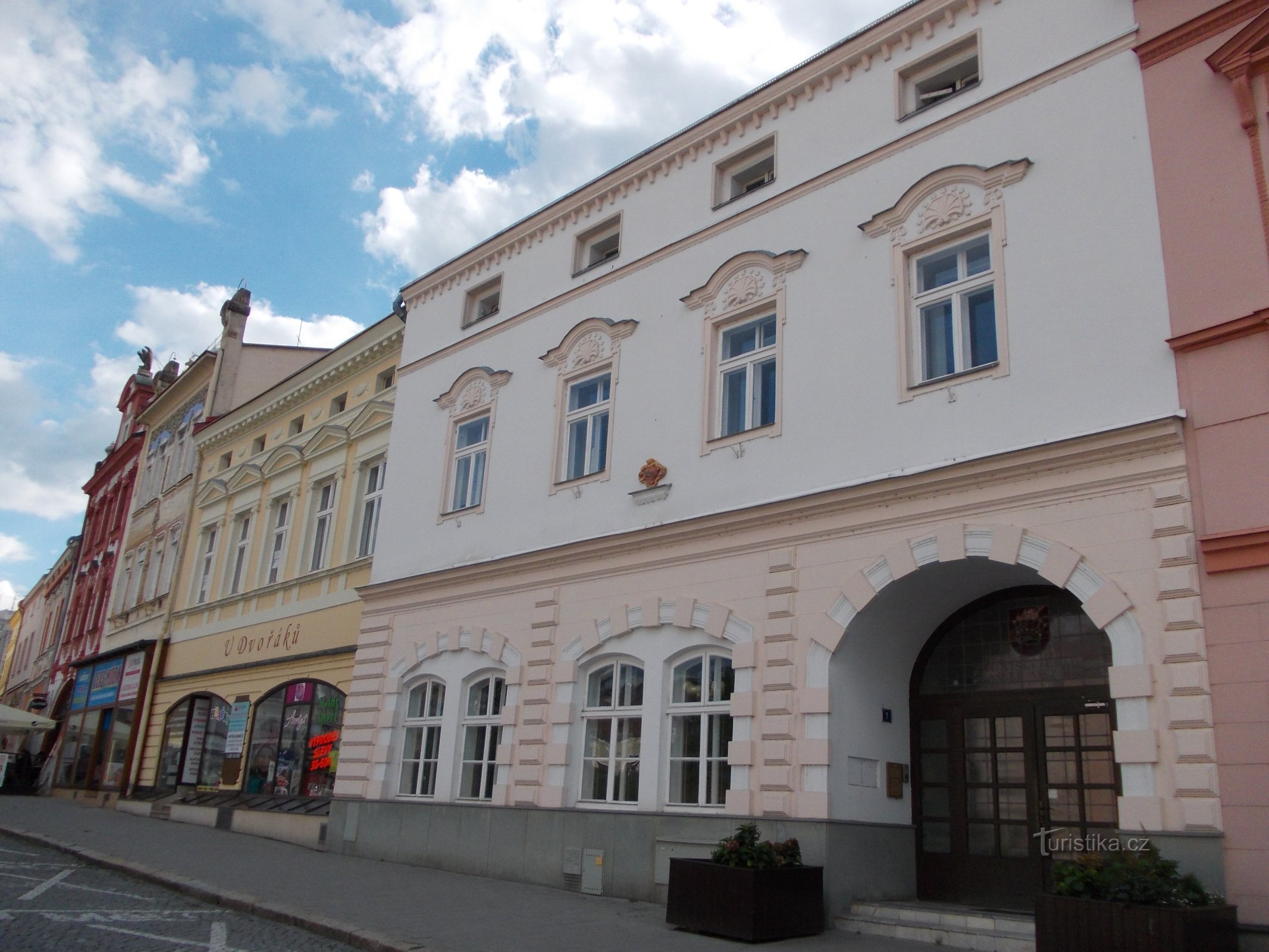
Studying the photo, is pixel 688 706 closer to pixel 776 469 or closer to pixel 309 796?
pixel 776 469

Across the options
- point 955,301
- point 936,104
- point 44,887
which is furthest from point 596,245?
point 44,887

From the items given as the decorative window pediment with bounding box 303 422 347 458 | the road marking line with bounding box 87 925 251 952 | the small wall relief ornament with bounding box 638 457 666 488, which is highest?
the decorative window pediment with bounding box 303 422 347 458

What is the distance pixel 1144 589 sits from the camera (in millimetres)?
9211

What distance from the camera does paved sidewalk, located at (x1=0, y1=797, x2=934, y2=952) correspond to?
9.30m

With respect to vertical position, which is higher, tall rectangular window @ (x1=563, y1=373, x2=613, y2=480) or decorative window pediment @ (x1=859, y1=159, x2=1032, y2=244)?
decorative window pediment @ (x1=859, y1=159, x2=1032, y2=244)

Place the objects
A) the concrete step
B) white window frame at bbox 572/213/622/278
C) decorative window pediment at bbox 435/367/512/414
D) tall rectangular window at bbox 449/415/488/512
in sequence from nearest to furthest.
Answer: the concrete step → white window frame at bbox 572/213/622/278 → tall rectangular window at bbox 449/415/488/512 → decorative window pediment at bbox 435/367/512/414

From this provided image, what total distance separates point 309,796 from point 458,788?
5.26m

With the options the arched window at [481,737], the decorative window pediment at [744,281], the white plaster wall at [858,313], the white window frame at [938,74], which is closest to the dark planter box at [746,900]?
the white plaster wall at [858,313]

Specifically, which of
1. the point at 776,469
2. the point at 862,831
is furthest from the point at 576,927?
the point at 776,469

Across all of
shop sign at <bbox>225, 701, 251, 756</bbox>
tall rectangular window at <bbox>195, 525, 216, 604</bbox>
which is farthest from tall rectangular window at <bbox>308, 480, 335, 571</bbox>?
tall rectangular window at <bbox>195, 525, 216, 604</bbox>

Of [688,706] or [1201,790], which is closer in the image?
[1201,790]

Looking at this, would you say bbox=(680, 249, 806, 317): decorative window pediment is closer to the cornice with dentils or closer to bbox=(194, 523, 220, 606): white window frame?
the cornice with dentils

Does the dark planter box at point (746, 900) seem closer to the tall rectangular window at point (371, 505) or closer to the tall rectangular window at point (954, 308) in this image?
the tall rectangular window at point (954, 308)

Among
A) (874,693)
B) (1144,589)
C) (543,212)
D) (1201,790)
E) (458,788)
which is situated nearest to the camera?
(1201,790)
